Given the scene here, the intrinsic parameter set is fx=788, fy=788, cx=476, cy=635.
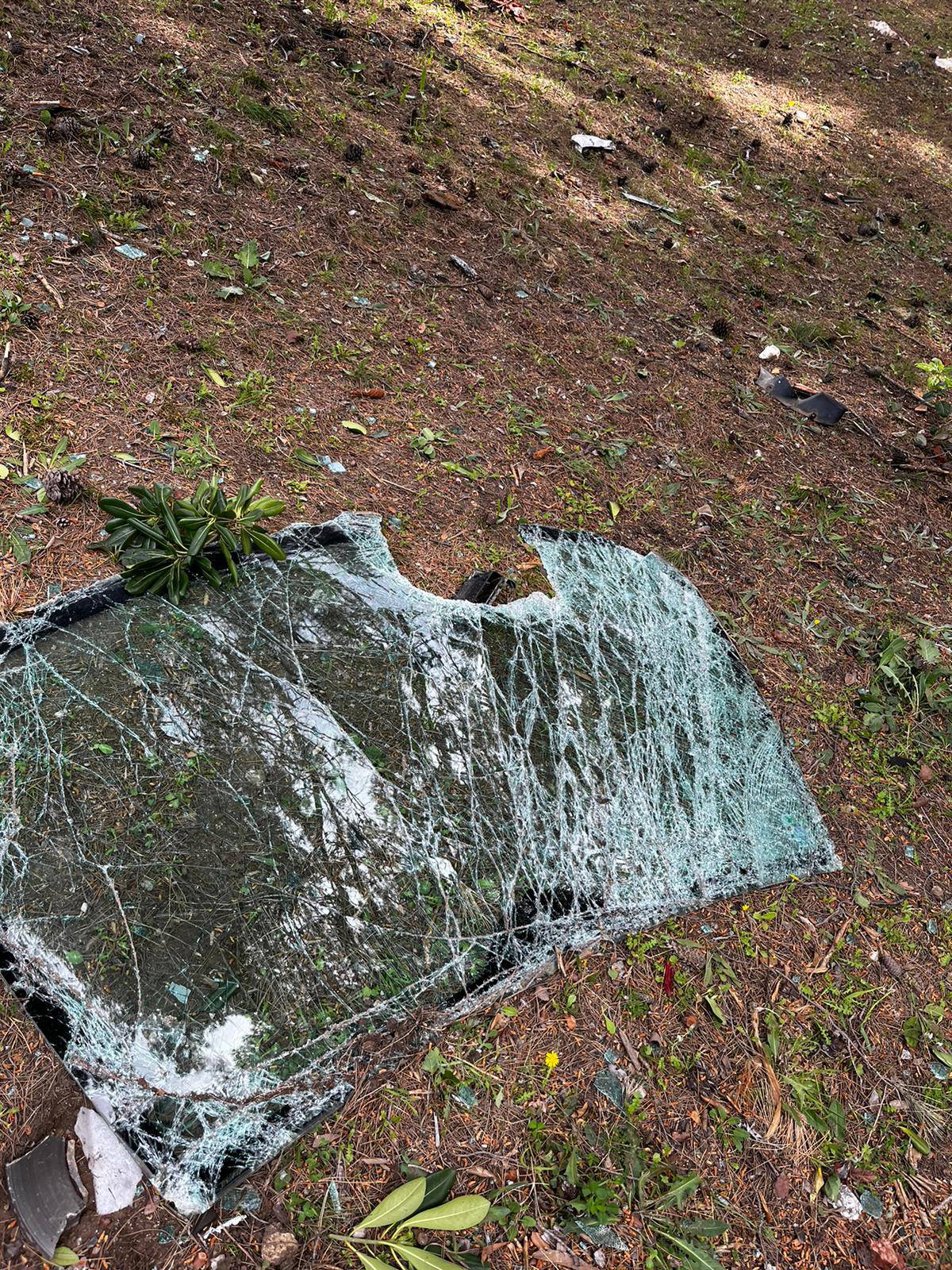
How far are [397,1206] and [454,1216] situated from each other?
11 cm

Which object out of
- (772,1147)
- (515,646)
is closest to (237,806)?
(515,646)

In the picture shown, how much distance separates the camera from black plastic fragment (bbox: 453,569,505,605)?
8.02ft

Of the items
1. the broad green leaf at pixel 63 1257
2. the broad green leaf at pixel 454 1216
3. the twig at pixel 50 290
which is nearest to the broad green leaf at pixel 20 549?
the twig at pixel 50 290

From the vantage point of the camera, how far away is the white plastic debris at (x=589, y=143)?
472 centimetres

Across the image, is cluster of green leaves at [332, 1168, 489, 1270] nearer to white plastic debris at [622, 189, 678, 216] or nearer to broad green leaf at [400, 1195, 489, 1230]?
broad green leaf at [400, 1195, 489, 1230]

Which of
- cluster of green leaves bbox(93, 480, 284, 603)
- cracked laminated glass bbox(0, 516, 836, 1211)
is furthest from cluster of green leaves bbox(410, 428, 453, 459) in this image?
cluster of green leaves bbox(93, 480, 284, 603)

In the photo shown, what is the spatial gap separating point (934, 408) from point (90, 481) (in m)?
3.94

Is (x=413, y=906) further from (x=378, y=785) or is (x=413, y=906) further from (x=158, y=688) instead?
(x=158, y=688)

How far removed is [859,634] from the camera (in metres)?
3.01

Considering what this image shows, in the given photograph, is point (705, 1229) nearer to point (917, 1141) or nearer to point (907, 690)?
point (917, 1141)

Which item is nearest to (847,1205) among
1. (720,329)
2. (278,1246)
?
(278,1246)

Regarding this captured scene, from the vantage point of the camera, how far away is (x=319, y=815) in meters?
1.84

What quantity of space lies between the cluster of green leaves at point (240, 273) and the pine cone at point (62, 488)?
3.76 ft

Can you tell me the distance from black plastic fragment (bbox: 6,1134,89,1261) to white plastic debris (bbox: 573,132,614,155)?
5.21 meters
